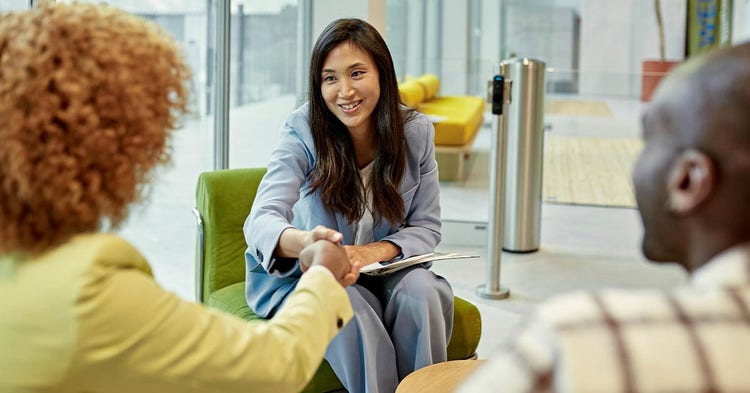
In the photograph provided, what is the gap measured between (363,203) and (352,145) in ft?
0.63

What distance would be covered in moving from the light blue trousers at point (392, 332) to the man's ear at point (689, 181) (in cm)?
184

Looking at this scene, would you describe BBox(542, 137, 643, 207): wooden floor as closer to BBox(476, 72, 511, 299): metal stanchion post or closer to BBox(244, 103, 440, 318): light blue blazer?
BBox(476, 72, 511, 299): metal stanchion post

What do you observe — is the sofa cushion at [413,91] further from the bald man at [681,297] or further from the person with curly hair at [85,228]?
the bald man at [681,297]

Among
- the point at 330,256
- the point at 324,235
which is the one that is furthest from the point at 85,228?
the point at 324,235

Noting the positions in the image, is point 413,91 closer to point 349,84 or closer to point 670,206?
point 349,84

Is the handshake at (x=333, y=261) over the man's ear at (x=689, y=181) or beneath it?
beneath

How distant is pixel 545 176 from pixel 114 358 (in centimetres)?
535

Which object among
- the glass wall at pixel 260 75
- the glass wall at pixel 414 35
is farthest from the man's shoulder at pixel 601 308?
the glass wall at pixel 414 35

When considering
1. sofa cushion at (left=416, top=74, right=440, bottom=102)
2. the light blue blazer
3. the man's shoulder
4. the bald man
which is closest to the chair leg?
the light blue blazer

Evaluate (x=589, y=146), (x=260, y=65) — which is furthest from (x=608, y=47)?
(x=260, y=65)

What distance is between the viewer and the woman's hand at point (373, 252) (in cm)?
279

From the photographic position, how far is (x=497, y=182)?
4641 mm

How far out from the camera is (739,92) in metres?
0.91

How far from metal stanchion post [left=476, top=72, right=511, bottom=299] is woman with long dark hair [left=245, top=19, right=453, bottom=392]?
1.50m
